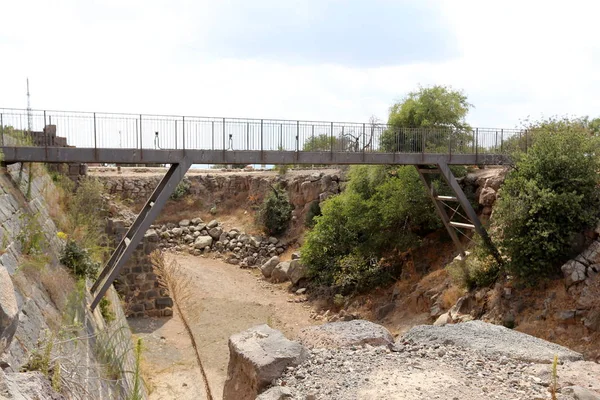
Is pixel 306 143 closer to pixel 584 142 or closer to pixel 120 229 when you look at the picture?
pixel 120 229

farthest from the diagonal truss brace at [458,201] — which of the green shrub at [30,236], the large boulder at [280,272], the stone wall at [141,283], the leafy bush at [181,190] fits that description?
the leafy bush at [181,190]

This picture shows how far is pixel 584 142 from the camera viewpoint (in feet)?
A: 51.8

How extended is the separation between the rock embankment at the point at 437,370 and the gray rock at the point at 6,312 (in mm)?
2917

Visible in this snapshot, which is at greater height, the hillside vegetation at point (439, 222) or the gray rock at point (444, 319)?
the hillside vegetation at point (439, 222)

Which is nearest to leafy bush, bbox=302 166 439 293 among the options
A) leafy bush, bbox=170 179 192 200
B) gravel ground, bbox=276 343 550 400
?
leafy bush, bbox=170 179 192 200

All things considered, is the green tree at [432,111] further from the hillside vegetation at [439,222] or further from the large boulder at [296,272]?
the large boulder at [296,272]

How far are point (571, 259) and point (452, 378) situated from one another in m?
10.2

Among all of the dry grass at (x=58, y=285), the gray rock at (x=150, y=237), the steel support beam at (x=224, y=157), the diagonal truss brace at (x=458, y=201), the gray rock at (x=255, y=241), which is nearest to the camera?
the dry grass at (x=58, y=285)

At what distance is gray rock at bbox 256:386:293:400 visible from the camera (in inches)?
248

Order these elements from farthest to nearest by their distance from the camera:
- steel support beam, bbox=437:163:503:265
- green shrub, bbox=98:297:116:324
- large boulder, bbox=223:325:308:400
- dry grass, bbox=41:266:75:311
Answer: steel support beam, bbox=437:163:503:265
green shrub, bbox=98:297:116:324
dry grass, bbox=41:266:75:311
large boulder, bbox=223:325:308:400

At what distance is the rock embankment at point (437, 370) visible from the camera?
246 inches

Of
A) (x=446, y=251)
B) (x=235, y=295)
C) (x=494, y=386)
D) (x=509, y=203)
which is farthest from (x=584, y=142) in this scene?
(x=235, y=295)

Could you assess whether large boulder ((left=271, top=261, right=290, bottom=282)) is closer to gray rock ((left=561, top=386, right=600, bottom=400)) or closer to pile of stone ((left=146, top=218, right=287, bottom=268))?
pile of stone ((left=146, top=218, right=287, bottom=268))

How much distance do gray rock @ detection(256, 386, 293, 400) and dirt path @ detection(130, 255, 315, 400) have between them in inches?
124
